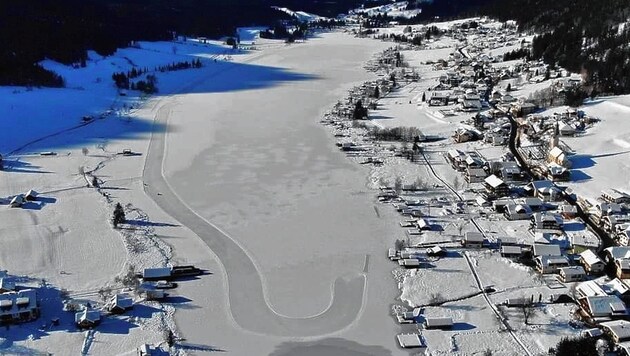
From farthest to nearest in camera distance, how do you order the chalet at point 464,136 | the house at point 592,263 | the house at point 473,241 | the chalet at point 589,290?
1. the chalet at point 464,136
2. the house at point 473,241
3. the house at point 592,263
4. the chalet at point 589,290

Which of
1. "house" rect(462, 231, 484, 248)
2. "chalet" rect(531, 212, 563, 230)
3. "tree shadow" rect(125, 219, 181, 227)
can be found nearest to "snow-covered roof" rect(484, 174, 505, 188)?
"chalet" rect(531, 212, 563, 230)

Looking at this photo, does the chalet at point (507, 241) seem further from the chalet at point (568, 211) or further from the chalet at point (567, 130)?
the chalet at point (567, 130)

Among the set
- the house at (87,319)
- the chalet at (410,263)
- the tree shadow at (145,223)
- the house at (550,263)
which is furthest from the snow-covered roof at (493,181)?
the house at (87,319)

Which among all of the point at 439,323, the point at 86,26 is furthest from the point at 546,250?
the point at 86,26

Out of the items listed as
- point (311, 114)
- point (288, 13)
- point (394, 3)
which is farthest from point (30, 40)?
point (394, 3)

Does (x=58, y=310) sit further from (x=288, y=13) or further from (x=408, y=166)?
(x=288, y=13)

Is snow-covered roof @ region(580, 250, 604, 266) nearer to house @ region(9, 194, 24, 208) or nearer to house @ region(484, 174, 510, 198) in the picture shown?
house @ region(484, 174, 510, 198)
